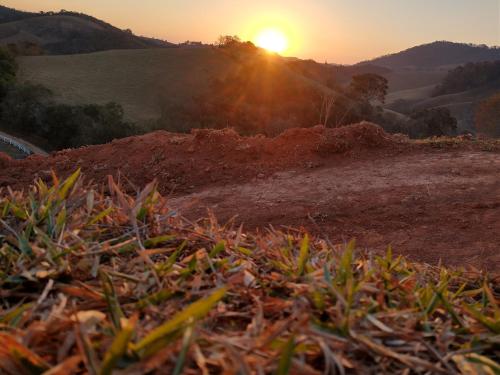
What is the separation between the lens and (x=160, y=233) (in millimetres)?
1511

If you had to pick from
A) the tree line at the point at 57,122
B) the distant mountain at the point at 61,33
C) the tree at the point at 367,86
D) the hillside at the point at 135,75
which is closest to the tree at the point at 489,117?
the tree at the point at 367,86

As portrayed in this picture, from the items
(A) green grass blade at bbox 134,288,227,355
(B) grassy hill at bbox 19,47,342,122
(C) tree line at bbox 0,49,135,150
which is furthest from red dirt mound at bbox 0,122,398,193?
(B) grassy hill at bbox 19,47,342,122

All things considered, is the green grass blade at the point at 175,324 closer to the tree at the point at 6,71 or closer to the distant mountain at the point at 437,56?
the tree at the point at 6,71

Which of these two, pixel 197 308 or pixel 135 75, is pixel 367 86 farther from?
pixel 197 308

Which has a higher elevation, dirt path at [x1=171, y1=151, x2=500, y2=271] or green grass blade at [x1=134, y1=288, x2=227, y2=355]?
green grass blade at [x1=134, y1=288, x2=227, y2=355]

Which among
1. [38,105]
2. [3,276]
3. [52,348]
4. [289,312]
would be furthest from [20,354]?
[38,105]

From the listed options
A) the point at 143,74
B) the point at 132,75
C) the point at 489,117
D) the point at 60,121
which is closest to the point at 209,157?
the point at 60,121

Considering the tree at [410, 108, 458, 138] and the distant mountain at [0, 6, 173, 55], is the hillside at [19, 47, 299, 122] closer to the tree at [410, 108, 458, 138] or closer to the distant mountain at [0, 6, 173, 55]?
the distant mountain at [0, 6, 173, 55]

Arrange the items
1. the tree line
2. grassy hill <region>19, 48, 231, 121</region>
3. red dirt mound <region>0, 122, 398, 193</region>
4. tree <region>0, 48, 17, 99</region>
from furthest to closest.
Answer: grassy hill <region>19, 48, 231, 121</region> → tree <region>0, 48, 17, 99</region> → the tree line → red dirt mound <region>0, 122, 398, 193</region>

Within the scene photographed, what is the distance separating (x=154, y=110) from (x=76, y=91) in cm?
742

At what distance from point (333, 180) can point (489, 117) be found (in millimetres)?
38603

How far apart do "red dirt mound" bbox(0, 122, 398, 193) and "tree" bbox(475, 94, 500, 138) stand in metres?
35.4

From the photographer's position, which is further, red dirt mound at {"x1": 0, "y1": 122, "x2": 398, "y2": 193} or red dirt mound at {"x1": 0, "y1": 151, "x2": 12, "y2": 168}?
red dirt mound at {"x1": 0, "y1": 151, "x2": 12, "y2": 168}

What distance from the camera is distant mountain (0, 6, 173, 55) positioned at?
243 feet
